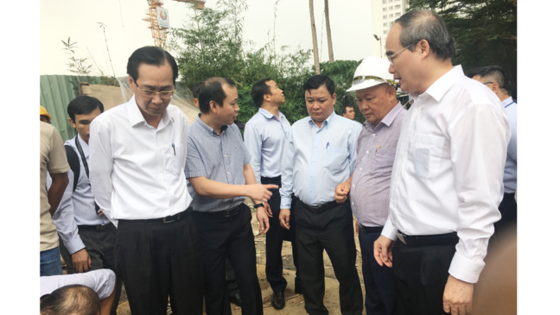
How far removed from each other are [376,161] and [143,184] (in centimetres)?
149

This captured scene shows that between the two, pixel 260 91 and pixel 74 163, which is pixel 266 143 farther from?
pixel 74 163

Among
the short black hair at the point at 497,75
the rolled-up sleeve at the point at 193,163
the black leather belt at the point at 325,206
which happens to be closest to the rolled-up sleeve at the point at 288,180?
the black leather belt at the point at 325,206

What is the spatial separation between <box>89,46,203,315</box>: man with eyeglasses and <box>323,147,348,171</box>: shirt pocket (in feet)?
4.09

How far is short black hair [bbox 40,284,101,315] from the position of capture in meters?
1.46

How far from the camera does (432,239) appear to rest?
1.41 meters

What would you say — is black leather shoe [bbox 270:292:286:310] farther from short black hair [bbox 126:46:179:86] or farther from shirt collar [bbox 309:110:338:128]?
short black hair [bbox 126:46:179:86]

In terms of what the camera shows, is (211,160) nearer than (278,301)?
Yes

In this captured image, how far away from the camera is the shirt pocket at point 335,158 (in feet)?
8.77

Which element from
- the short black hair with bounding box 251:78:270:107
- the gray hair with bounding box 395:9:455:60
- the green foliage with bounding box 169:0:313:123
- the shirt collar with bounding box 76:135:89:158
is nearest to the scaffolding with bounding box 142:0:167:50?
the green foliage with bounding box 169:0:313:123

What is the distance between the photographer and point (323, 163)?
2.69 m

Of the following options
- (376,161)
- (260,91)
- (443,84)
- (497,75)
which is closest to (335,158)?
(376,161)

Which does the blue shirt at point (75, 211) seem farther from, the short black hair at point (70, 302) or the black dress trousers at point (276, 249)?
the black dress trousers at point (276, 249)

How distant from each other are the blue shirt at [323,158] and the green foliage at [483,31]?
6946 millimetres

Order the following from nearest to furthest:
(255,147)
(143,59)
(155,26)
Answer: (143,59), (255,147), (155,26)
